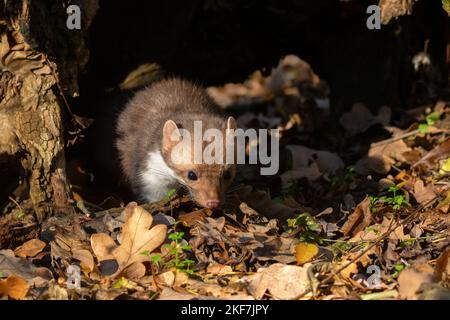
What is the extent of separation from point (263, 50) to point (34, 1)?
457 cm

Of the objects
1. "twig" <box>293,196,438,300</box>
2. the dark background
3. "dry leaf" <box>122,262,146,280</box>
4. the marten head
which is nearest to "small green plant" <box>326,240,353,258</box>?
"twig" <box>293,196,438,300</box>

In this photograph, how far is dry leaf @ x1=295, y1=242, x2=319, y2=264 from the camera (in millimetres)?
4625

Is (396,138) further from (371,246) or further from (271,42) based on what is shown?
(371,246)

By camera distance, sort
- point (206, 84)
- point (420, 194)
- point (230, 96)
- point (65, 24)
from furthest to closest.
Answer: point (230, 96) → point (206, 84) → point (420, 194) → point (65, 24)

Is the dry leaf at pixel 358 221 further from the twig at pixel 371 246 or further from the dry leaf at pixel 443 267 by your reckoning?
the dry leaf at pixel 443 267

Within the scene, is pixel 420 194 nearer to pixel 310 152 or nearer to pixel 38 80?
pixel 310 152

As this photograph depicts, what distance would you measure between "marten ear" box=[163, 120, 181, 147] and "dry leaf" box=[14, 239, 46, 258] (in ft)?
5.27

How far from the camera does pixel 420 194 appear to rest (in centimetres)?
604

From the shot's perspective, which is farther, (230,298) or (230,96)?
(230,96)

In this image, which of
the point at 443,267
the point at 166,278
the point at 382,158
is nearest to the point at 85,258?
the point at 166,278

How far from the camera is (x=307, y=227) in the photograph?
523 centimetres

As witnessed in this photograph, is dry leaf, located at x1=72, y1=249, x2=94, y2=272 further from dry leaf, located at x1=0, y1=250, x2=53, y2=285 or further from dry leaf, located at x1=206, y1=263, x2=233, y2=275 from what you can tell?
dry leaf, located at x1=206, y1=263, x2=233, y2=275

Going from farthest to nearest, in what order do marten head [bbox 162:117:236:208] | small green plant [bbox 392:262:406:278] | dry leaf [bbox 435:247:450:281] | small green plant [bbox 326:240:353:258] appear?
marten head [bbox 162:117:236:208] < small green plant [bbox 326:240:353:258] < small green plant [bbox 392:262:406:278] < dry leaf [bbox 435:247:450:281]
